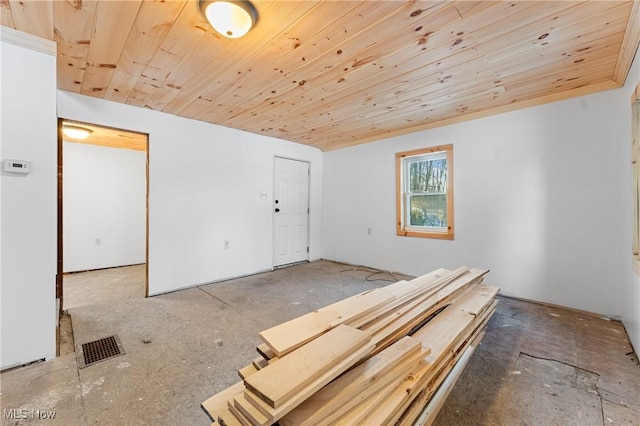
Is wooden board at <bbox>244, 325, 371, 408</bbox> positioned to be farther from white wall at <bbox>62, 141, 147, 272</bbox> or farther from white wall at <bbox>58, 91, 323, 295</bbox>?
white wall at <bbox>62, 141, 147, 272</bbox>

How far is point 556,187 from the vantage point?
2.85 meters

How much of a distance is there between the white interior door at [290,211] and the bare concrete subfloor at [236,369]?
1.86 m

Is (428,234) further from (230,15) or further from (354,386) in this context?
(230,15)

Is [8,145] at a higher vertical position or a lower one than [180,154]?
lower

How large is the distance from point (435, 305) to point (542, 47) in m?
2.08

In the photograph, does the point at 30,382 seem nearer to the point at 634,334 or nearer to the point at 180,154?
the point at 180,154

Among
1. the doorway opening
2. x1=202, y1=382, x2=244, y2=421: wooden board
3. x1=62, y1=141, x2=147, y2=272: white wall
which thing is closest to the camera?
x1=202, y1=382, x2=244, y2=421: wooden board

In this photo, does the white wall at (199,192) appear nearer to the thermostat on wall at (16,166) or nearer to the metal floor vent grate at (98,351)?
the metal floor vent grate at (98,351)

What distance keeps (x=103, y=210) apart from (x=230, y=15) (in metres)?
4.81

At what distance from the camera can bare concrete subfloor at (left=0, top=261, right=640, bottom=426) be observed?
1.40 meters

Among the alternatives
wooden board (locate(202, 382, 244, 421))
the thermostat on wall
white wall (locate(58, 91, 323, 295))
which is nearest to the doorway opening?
white wall (locate(58, 91, 323, 295))

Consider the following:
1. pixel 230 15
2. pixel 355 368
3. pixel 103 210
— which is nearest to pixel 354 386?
pixel 355 368

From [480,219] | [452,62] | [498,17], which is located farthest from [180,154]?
[480,219]

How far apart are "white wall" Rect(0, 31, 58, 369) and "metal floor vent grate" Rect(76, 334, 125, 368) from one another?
19 centimetres
